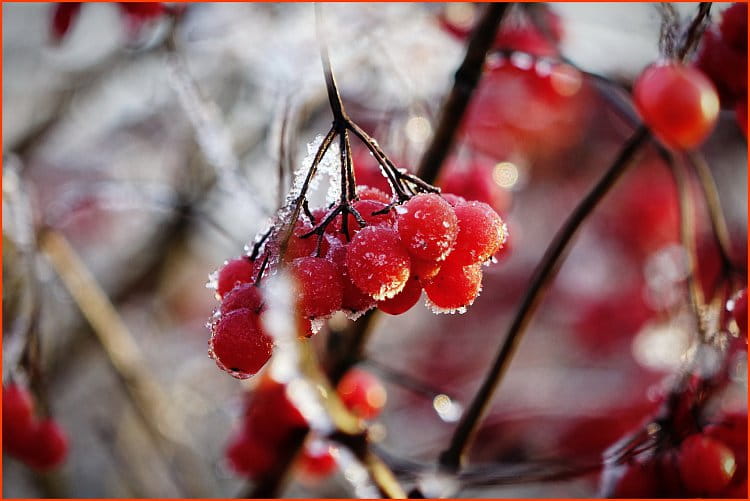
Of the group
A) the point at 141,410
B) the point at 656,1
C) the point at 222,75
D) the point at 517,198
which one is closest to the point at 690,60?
the point at 656,1

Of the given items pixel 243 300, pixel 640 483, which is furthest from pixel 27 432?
pixel 640 483

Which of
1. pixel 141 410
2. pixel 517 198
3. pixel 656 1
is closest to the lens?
pixel 656 1

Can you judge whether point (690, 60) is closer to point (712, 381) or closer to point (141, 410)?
point (712, 381)

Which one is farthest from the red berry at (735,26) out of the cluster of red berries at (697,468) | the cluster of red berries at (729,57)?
the cluster of red berries at (697,468)

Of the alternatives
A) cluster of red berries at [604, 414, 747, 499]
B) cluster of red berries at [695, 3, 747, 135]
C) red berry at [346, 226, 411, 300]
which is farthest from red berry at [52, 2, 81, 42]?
cluster of red berries at [604, 414, 747, 499]

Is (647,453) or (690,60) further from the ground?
(690,60)

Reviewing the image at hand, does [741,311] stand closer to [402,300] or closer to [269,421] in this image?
[402,300]
